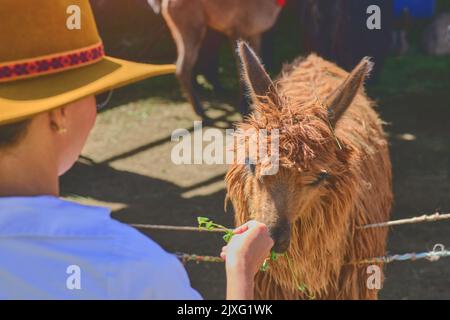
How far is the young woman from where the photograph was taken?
1.27 metres

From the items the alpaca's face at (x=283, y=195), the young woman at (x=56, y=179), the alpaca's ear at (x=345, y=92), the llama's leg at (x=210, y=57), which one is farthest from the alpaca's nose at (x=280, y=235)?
the llama's leg at (x=210, y=57)

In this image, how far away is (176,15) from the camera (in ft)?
30.5

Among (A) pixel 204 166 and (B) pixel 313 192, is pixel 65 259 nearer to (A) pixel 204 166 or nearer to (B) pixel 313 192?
(B) pixel 313 192

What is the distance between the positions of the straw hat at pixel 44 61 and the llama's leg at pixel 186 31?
7.84m

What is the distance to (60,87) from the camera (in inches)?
58.2

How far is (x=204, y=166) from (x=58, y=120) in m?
6.79

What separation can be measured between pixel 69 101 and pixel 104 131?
8.30 metres

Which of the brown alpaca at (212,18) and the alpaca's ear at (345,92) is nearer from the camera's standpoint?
the alpaca's ear at (345,92)

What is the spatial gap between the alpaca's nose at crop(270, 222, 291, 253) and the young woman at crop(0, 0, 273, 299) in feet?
5.08

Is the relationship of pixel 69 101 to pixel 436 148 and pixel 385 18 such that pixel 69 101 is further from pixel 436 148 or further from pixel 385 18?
pixel 385 18

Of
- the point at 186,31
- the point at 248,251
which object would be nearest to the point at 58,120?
the point at 248,251

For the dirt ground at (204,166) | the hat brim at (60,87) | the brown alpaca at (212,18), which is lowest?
the dirt ground at (204,166)

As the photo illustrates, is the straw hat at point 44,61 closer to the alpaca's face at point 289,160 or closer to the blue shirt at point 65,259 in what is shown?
the blue shirt at point 65,259

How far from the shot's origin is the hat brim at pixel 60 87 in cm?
137
